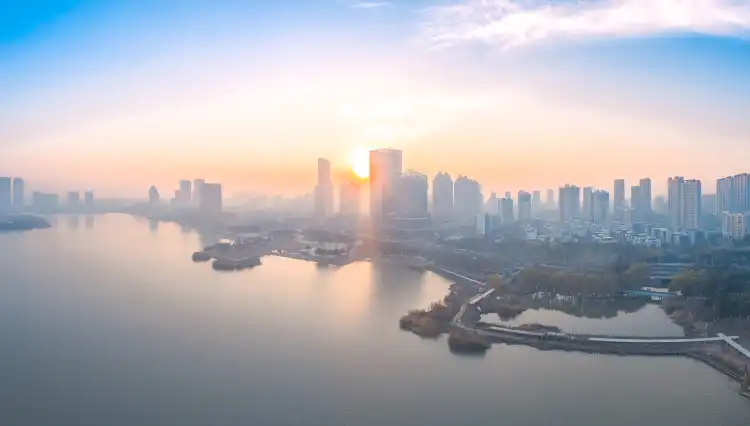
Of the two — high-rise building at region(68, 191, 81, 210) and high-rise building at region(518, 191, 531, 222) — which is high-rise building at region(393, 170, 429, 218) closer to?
high-rise building at region(518, 191, 531, 222)

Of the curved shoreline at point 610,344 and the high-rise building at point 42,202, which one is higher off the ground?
the high-rise building at point 42,202

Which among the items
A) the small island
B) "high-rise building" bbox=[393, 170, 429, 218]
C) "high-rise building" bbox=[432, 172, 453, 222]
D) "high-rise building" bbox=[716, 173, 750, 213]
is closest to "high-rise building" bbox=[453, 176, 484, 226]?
"high-rise building" bbox=[432, 172, 453, 222]

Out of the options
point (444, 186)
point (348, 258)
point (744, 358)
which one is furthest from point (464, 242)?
point (744, 358)

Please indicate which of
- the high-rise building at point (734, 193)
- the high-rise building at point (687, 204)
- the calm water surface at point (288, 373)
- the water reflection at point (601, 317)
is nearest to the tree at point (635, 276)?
the water reflection at point (601, 317)

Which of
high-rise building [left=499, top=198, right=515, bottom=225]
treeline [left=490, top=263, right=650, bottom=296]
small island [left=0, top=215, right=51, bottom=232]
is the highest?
high-rise building [left=499, top=198, right=515, bottom=225]

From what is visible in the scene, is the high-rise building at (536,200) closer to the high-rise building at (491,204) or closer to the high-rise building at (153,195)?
the high-rise building at (491,204)

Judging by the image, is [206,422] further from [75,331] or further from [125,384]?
[75,331]
